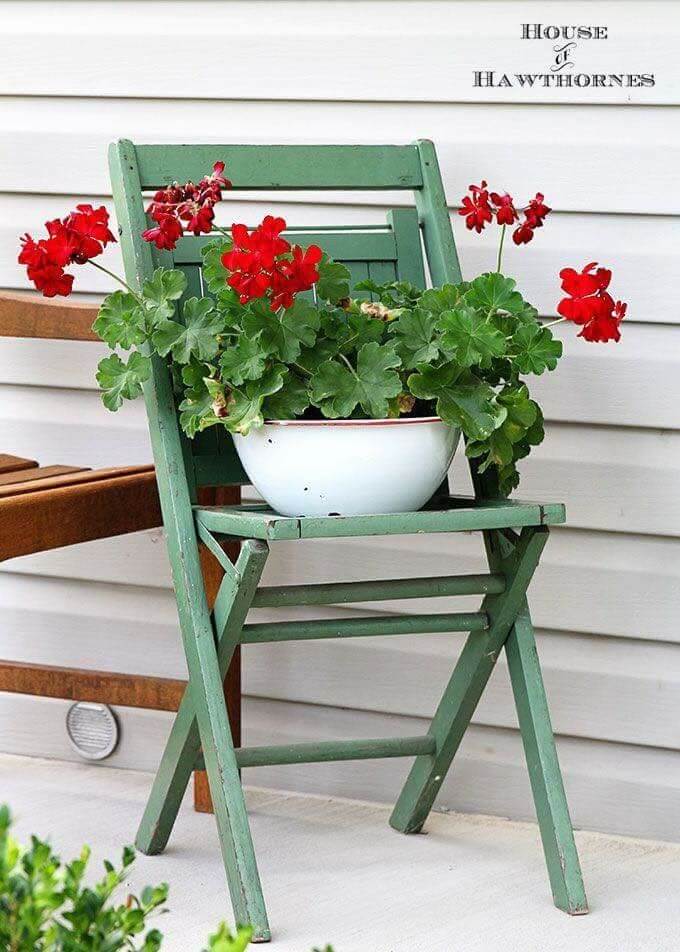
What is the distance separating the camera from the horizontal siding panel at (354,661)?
7.02 ft

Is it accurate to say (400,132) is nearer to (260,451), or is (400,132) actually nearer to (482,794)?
(260,451)

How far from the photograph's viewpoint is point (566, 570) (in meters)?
2.16

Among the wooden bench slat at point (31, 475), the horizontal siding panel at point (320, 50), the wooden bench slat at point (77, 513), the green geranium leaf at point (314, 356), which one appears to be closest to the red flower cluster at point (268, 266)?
the green geranium leaf at point (314, 356)

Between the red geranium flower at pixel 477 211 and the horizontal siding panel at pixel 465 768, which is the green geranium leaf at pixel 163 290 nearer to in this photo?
the red geranium flower at pixel 477 211

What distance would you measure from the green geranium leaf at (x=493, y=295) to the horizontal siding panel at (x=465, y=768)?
0.82 m

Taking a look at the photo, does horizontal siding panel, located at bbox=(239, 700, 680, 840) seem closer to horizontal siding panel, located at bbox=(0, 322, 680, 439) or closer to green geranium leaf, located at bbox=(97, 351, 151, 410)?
horizontal siding panel, located at bbox=(0, 322, 680, 439)

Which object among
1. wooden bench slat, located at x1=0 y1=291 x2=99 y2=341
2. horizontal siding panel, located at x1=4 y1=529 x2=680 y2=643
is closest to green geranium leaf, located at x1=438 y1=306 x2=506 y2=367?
horizontal siding panel, located at x1=4 y1=529 x2=680 y2=643

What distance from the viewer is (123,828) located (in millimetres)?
2143

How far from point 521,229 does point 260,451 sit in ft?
1.64

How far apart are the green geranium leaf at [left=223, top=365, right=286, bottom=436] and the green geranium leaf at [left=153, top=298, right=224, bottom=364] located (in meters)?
0.07

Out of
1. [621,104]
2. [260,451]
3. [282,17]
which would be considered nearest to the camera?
[260,451]

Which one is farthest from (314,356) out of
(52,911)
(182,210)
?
(52,911)

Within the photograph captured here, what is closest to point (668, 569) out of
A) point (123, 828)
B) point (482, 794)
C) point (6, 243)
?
point (482, 794)

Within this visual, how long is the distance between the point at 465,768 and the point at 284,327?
93cm
